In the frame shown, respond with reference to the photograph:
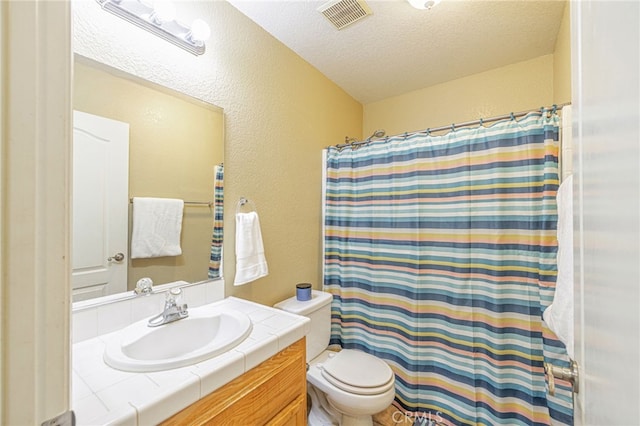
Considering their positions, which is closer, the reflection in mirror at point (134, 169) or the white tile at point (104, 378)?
the white tile at point (104, 378)

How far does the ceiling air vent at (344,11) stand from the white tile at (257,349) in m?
1.64

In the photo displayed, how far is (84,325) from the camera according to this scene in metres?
0.98

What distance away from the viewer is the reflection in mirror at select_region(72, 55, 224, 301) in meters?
1.01

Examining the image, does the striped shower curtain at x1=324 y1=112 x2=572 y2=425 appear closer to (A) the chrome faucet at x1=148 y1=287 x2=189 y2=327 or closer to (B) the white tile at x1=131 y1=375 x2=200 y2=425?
(A) the chrome faucet at x1=148 y1=287 x2=189 y2=327

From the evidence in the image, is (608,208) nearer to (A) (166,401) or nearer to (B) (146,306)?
(A) (166,401)

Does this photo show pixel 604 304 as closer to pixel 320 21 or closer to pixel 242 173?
pixel 242 173

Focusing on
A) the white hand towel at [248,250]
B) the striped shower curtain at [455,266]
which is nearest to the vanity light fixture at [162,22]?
the white hand towel at [248,250]

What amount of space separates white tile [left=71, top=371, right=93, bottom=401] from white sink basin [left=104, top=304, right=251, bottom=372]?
0.08 m

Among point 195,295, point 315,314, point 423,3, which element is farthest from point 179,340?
point 423,3

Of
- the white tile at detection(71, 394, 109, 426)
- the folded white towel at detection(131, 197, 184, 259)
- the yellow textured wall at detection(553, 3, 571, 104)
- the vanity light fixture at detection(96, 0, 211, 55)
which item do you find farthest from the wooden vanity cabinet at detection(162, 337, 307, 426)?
the yellow textured wall at detection(553, 3, 571, 104)

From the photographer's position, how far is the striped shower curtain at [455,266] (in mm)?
1375

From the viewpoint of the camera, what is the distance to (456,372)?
1.58 metres

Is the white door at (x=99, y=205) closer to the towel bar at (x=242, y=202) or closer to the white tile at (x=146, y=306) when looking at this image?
the white tile at (x=146, y=306)

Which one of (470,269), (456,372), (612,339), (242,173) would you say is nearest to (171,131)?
(242,173)
